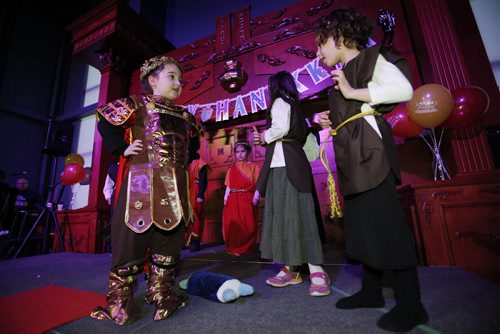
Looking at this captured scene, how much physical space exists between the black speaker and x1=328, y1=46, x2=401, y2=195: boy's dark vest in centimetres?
579

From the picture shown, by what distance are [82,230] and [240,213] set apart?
2.95 m

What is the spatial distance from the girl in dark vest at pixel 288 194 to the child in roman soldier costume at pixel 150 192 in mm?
592

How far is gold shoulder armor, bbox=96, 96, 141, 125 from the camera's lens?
1.33m

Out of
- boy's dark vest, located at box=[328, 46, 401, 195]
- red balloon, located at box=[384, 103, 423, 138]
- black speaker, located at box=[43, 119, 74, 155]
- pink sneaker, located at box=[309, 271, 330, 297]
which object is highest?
black speaker, located at box=[43, 119, 74, 155]

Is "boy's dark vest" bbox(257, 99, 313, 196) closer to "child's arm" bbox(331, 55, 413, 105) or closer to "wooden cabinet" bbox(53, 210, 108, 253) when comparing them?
"child's arm" bbox(331, 55, 413, 105)

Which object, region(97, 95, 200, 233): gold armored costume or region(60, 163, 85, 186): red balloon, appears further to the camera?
region(60, 163, 85, 186): red balloon

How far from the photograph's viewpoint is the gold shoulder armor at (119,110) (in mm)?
1327

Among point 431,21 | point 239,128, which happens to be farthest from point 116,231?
point 431,21

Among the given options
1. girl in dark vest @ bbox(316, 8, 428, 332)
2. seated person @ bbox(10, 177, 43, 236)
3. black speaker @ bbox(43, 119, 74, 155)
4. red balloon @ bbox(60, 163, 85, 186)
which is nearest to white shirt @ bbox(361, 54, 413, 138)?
girl in dark vest @ bbox(316, 8, 428, 332)

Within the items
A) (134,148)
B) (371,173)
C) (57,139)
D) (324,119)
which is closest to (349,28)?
(324,119)

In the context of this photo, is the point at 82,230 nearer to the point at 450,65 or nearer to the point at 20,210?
the point at 20,210

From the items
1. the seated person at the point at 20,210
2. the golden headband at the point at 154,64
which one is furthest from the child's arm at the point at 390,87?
the seated person at the point at 20,210

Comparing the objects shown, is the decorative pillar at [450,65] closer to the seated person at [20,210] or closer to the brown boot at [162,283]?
the brown boot at [162,283]

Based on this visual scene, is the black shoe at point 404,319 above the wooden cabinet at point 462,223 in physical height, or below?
below
